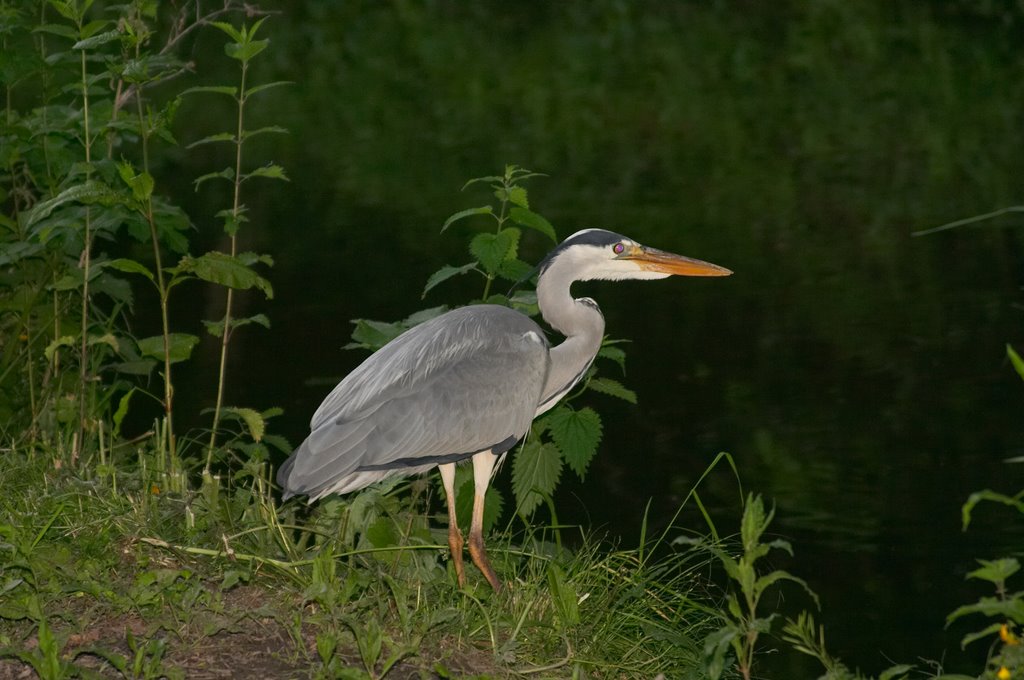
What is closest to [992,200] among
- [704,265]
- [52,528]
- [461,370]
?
[704,265]

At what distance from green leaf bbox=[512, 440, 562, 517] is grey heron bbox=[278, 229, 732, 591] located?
11 centimetres

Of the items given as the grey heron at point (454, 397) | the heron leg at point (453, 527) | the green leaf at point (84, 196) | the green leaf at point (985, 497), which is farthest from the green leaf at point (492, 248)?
the green leaf at point (985, 497)

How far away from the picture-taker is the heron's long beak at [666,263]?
5113 mm

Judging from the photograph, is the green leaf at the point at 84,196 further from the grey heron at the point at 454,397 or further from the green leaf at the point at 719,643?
the green leaf at the point at 719,643

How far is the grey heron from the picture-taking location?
14.4 feet

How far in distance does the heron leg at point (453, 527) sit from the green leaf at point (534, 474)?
21 cm

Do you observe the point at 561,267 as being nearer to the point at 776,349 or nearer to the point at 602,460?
the point at 602,460

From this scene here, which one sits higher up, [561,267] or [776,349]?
[561,267]

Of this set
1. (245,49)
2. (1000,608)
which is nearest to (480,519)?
(245,49)

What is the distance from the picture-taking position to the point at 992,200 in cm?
1095

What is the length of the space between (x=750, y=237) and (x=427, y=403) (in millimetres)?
6373

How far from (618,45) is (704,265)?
13061 mm

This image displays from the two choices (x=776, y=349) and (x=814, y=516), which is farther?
(x=776, y=349)

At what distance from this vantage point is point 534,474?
495cm
